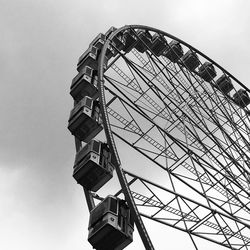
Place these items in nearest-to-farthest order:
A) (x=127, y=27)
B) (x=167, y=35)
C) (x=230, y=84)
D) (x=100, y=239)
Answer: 1. (x=100, y=239)
2. (x=127, y=27)
3. (x=167, y=35)
4. (x=230, y=84)

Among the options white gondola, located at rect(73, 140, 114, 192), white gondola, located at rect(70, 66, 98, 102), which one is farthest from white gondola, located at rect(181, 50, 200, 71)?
white gondola, located at rect(73, 140, 114, 192)

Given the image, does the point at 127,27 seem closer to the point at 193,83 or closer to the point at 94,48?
the point at 94,48

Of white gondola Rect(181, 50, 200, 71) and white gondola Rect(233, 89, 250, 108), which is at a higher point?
white gondola Rect(181, 50, 200, 71)

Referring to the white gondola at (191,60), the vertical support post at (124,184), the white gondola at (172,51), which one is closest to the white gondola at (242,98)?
the white gondola at (191,60)

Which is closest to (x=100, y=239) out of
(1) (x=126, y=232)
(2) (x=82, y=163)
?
(1) (x=126, y=232)

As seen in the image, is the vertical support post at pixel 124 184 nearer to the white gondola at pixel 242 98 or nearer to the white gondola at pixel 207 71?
the white gondola at pixel 207 71

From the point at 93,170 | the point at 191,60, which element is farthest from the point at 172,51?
the point at 93,170

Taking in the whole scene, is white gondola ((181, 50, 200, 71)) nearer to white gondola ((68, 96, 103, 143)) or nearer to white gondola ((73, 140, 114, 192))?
white gondola ((68, 96, 103, 143))

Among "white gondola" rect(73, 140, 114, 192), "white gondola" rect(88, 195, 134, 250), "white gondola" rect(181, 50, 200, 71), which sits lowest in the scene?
"white gondola" rect(88, 195, 134, 250)

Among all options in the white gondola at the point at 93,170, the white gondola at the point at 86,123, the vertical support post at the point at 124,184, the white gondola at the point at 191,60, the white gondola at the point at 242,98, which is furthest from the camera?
the white gondola at the point at 242,98

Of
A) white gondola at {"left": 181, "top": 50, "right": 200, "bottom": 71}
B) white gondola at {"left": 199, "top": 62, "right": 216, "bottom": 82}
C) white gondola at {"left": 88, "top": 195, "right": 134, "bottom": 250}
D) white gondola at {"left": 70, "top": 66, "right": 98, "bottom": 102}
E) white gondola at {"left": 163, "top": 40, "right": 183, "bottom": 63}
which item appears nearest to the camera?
white gondola at {"left": 88, "top": 195, "right": 134, "bottom": 250}

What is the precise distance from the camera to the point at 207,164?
13641 millimetres

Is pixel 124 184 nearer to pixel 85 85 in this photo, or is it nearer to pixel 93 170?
pixel 93 170

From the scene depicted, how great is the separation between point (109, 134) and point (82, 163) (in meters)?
0.98
